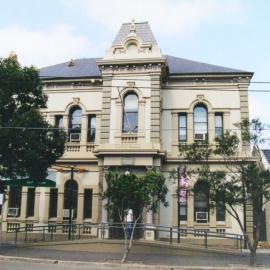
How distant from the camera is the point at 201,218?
86.1 ft

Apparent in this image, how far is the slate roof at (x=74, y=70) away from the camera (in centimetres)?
2920

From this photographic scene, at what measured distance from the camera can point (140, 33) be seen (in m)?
28.3

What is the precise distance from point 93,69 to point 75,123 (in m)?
4.01

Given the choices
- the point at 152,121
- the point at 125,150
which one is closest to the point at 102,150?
the point at 125,150

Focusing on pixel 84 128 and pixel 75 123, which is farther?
pixel 75 123

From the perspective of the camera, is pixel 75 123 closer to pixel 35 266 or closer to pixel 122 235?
pixel 122 235

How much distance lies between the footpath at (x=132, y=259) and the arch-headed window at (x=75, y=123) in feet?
33.6

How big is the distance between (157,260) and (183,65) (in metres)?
15.7

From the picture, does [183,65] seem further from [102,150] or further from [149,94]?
[102,150]

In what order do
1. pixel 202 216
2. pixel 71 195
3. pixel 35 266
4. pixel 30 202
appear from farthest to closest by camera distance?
pixel 30 202 < pixel 71 195 < pixel 202 216 < pixel 35 266

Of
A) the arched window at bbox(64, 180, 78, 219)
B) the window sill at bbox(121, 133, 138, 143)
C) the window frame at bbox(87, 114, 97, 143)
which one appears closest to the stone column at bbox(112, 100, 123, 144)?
the window sill at bbox(121, 133, 138, 143)

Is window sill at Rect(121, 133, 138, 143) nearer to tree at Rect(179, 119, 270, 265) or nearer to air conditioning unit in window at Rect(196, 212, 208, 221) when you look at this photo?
air conditioning unit in window at Rect(196, 212, 208, 221)

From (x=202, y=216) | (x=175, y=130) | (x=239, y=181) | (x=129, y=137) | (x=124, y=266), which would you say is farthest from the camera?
(x=175, y=130)

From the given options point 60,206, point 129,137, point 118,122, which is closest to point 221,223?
point 129,137
